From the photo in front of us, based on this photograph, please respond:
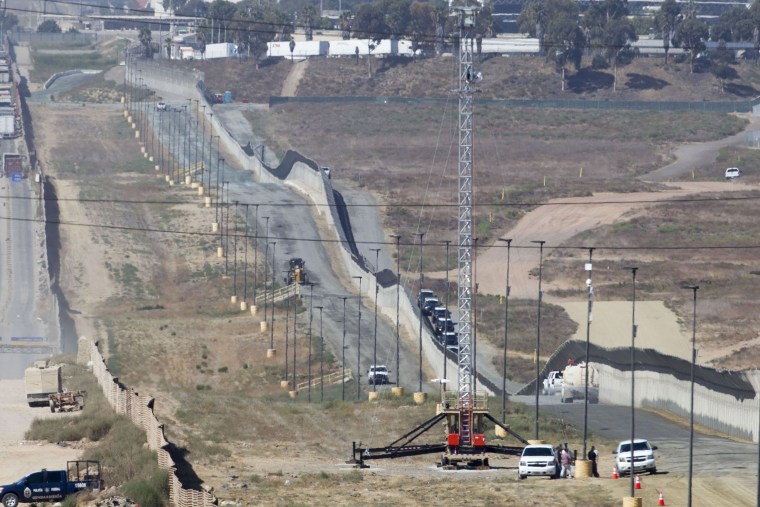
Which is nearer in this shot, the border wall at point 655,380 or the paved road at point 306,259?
the border wall at point 655,380

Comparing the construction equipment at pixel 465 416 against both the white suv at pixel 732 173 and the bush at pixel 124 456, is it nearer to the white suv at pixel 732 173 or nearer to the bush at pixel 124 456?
the bush at pixel 124 456

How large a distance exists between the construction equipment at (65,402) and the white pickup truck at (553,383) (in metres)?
27.5

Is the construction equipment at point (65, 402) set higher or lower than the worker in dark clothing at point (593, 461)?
lower

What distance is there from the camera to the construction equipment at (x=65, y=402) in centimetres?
8762

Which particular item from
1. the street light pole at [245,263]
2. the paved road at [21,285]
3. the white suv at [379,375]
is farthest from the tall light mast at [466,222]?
the street light pole at [245,263]

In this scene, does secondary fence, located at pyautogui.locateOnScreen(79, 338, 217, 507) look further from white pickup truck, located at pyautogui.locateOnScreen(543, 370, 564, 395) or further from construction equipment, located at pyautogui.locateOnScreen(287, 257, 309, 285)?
construction equipment, located at pyautogui.locateOnScreen(287, 257, 309, 285)

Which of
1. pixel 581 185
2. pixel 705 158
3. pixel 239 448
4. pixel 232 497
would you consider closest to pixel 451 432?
pixel 239 448

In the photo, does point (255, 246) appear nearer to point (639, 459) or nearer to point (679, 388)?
point (679, 388)

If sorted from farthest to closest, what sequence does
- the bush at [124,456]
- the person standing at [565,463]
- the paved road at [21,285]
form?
the paved road at [21,285], the person standing at [565,463], the bush at [124,456]

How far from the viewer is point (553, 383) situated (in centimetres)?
10069

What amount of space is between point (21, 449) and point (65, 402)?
40.3ft

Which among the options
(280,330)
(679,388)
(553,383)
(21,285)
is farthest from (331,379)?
(21,285)

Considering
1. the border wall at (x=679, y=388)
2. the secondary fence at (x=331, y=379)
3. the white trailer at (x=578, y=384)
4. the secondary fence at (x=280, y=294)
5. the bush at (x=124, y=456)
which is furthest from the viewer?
the secondary fence at (x=280, y=294)

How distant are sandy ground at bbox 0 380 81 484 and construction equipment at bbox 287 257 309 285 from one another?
40024mm
